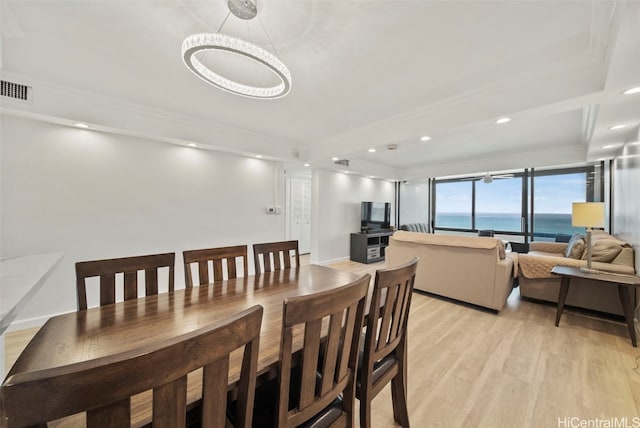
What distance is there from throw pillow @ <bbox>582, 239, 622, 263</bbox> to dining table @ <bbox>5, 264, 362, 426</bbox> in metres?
3.41

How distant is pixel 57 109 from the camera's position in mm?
2541

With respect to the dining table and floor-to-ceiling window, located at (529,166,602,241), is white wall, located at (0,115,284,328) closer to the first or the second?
the dining table

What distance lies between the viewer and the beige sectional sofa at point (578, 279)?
9.29 feet

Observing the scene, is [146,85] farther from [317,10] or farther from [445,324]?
[445,324]

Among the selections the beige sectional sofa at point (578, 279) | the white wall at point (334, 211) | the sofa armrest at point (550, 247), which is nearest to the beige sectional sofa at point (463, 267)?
the beige sectional sofa at point (578, 279)

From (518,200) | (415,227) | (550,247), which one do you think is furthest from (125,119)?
(518,200)

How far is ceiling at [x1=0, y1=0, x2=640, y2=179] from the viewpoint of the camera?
1614 millimetres

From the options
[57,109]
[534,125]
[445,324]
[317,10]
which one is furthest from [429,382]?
[57,109]

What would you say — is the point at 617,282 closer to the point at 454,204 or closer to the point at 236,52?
the point at 236,52

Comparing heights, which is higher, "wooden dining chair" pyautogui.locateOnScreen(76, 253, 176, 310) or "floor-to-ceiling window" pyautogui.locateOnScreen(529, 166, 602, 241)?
"floor-to-ceiling window" pyautogui.locateOnScreen(529, 166, 602, 241)

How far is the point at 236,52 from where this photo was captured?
136 centimetres

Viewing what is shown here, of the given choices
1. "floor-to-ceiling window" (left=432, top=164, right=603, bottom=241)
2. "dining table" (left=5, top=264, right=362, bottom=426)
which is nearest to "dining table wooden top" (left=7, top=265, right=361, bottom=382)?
"dining table" (left=5, top=264, right=362, bottom=426)

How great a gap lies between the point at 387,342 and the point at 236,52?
70.2 inches

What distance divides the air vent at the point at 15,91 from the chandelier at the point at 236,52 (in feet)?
7.08
